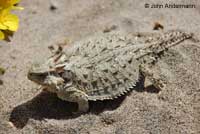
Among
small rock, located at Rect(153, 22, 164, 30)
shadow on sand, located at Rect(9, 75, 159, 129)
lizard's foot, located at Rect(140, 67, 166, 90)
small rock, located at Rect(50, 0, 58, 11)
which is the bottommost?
shadow on sand, located at Rect(9, 75, 159, 129)

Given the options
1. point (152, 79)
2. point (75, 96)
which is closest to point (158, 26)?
point (152, 79)

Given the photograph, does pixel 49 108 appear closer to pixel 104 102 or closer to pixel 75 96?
pixel 75 96

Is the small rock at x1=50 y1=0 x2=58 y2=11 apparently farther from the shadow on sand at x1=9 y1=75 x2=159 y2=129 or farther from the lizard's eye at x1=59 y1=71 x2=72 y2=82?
the lizard's eye at x1=59 y1=71 x2=72 y2=82

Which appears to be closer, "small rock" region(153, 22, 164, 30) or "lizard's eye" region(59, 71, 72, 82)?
"lizard's eye" region(59, 71, 72, 82)

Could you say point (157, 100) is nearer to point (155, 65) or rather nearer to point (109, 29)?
point (155, 65)

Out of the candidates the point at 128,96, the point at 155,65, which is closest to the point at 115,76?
the point at 128,96

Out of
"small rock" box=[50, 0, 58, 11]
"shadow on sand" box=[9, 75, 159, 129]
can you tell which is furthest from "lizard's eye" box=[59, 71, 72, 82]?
"small rock" box=[50, 0, 58, 11]

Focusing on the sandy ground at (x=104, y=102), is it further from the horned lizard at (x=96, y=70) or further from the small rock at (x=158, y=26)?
the horned lizard at (x=96, y=70)
